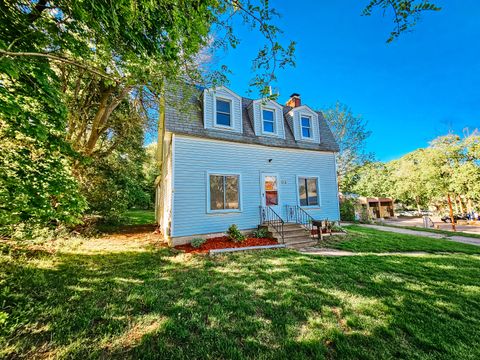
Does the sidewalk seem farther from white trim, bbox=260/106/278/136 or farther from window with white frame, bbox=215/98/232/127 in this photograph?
window with white frame, bbox=215/98/232/127

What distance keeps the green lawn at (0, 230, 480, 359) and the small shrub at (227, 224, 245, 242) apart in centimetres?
238

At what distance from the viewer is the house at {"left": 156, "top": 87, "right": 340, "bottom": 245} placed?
7.80m

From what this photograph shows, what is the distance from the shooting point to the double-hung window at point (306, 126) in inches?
437

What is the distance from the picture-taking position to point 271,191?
31.8 feet

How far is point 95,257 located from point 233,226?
15.5 ft

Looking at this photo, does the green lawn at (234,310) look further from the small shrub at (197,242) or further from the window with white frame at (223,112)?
the window with white frame at (223,112)

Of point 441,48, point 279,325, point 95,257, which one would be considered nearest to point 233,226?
point 95,257

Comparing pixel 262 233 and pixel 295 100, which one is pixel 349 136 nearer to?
pixel 295 100

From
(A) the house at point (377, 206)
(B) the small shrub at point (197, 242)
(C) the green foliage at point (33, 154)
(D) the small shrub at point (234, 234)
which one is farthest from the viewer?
(A) the house at point (377, 206)

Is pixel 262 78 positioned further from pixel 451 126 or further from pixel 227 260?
pixel 451 126

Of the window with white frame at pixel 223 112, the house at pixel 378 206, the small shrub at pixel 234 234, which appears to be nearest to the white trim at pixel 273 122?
the window with white frame at pixel 223 112

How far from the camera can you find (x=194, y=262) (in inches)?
216

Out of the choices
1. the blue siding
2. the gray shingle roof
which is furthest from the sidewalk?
the gray shingle roof

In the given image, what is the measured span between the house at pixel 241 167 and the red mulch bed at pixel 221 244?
40cm
